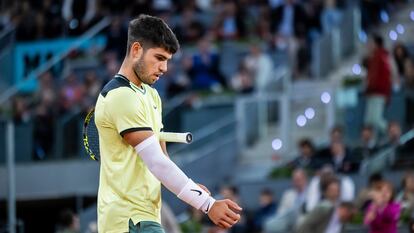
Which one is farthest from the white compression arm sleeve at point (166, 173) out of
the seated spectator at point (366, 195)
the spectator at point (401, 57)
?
the spectator at point (401, 57)

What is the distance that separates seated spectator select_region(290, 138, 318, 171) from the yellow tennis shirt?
1119 cm

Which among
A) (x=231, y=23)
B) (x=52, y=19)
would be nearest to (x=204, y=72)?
(x=231, y=23)

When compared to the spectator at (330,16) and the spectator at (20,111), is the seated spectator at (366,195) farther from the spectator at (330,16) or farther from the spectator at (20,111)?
the spectator at (20,111)

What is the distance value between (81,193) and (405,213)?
7864 mm

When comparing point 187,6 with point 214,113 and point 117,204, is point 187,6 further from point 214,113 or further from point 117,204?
point 117,204

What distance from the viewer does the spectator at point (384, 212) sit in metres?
14.9

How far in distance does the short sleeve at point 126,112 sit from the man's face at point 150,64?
181mm

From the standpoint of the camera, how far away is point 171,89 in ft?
76.4

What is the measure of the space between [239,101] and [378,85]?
3.07 meters

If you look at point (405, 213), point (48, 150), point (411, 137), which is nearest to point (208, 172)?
point (48, 150)

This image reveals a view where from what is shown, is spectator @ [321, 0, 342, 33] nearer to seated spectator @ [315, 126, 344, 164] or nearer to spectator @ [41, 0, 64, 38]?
seated spectator @ [315, 126, 344, 164]

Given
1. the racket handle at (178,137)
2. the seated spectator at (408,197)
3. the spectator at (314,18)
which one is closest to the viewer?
the racket handle at (178,137)

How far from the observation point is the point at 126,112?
829 cm

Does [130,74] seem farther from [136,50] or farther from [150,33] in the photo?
[150,33]
